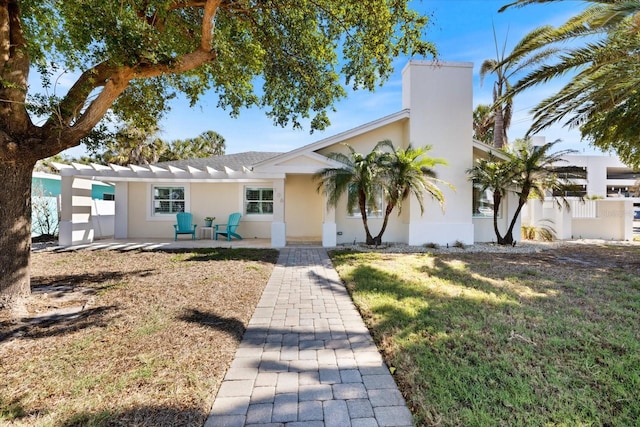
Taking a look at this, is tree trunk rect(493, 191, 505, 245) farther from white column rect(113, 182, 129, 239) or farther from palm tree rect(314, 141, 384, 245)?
white column rect(113, 182, 129, 239)

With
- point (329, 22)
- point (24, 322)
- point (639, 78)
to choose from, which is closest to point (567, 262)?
point (639, 78)

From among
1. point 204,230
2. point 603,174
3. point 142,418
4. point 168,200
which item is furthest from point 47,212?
point 603,174

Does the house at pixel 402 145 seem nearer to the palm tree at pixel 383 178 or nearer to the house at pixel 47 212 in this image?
the house at pixel 47 212

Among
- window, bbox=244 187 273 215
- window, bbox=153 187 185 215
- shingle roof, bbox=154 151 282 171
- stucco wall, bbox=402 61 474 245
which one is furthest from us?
shingle roof, bbox=154 151 282 171

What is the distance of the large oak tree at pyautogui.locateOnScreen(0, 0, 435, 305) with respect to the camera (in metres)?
4.95

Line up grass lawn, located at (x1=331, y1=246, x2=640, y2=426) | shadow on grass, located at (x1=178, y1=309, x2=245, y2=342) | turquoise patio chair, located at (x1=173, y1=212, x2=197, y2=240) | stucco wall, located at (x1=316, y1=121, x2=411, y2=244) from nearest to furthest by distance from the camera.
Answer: grass lawn, located at (x1=331, y1=246, x2=640, y2=426), shadow on grass, located at (x1=178, y1=309, x2=245, y2=342), stucco wall, located at (x1=316, y1=121, x2=411, y2=244), turquoise patio chair, located at (x1=173, y1=212, x2=197, y2=240)

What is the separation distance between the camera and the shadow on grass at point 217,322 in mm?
4375

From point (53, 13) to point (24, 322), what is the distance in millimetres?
5324

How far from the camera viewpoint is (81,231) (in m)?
13.0

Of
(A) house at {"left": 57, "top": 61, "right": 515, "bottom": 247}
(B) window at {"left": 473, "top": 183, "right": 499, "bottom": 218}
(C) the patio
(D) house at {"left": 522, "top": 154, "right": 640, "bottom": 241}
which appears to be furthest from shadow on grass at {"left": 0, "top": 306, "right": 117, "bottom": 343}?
(D) house at {"left": 522, "top": 154, "right": 640, "bottom": 241}

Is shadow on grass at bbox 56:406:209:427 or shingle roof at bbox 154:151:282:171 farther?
shingle roof at bbox 154:151:282:171

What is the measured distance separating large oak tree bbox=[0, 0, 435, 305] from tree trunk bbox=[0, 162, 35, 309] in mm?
16

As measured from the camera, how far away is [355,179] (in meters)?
11.5

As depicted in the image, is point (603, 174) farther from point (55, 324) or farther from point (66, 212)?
point (55, 324)
